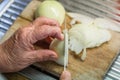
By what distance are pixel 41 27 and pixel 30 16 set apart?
260 mm

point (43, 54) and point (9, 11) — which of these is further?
point (9, 11)

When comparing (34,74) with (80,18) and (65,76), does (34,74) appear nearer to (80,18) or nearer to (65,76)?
(65,76)

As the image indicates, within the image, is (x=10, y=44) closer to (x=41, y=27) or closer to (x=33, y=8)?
(x=41, y=27)

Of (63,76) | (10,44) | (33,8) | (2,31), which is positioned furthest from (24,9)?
(63,76)

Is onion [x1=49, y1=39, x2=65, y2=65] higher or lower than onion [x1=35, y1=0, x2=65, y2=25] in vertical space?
lower

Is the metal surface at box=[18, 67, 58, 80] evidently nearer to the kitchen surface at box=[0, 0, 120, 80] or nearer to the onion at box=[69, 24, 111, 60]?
the kitchen surface at box=[0, 0, 120, 80]

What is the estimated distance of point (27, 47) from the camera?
1.04m

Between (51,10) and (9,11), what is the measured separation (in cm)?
22

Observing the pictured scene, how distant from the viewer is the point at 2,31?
125cm

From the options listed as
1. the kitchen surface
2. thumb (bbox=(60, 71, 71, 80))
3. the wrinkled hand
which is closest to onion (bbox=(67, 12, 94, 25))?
the kitchen surface

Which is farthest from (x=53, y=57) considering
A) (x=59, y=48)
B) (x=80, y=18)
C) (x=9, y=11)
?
(x=9, y=11)

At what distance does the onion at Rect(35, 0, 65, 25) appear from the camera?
1190 mm

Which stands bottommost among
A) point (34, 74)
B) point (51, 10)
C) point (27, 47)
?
point (34, 74)

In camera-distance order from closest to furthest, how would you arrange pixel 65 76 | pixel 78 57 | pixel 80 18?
pixel 65 76 → pixel 78 57 → pixel 80 18
